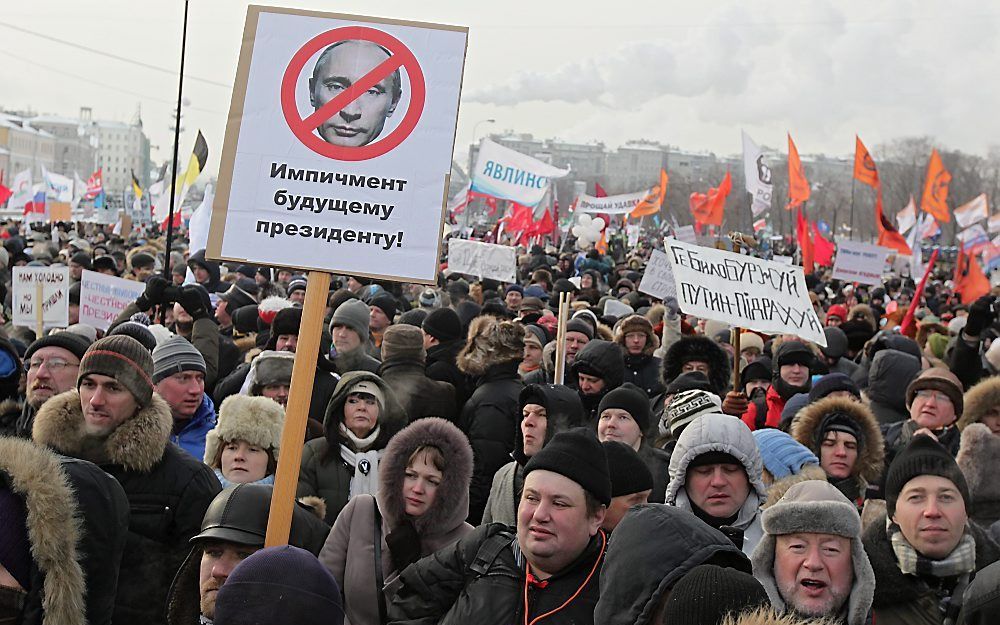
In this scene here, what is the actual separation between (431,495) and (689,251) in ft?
12.3

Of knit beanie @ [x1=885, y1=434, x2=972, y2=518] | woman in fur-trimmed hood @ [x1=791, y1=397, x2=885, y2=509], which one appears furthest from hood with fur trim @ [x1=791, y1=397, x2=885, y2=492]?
knit beanie @ [x1=885, y1=434, x2=972, y2=518]

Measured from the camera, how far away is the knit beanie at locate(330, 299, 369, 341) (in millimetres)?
7391

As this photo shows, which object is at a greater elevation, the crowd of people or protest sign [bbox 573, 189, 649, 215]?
protest sign [bbox 573, 189, 649, 215]

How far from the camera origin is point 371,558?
13.0 feet

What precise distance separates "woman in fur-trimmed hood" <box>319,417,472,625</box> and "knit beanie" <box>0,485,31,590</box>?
1.16 metres

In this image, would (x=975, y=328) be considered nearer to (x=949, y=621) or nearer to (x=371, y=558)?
(x=949, y=621)

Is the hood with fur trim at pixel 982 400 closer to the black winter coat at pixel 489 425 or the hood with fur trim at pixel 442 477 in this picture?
the black winter coat at pixel 489 425

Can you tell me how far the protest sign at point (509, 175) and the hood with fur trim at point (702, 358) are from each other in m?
12.9

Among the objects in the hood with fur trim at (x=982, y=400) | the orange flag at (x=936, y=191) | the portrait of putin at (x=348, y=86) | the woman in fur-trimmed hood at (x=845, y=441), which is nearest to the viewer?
the portrait of putin at (x=348, y=86)

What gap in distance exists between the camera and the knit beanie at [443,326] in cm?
792

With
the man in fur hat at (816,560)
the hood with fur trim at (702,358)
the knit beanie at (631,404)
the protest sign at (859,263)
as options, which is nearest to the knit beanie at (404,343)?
the hood with fur trim at (702,358)

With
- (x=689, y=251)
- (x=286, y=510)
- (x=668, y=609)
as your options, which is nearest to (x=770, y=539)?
(x=668, y=609)

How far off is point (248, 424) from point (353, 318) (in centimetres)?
300

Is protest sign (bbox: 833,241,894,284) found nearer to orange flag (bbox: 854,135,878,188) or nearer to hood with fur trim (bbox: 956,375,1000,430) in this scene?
orange flag (bbox: 854,135,878,188)
